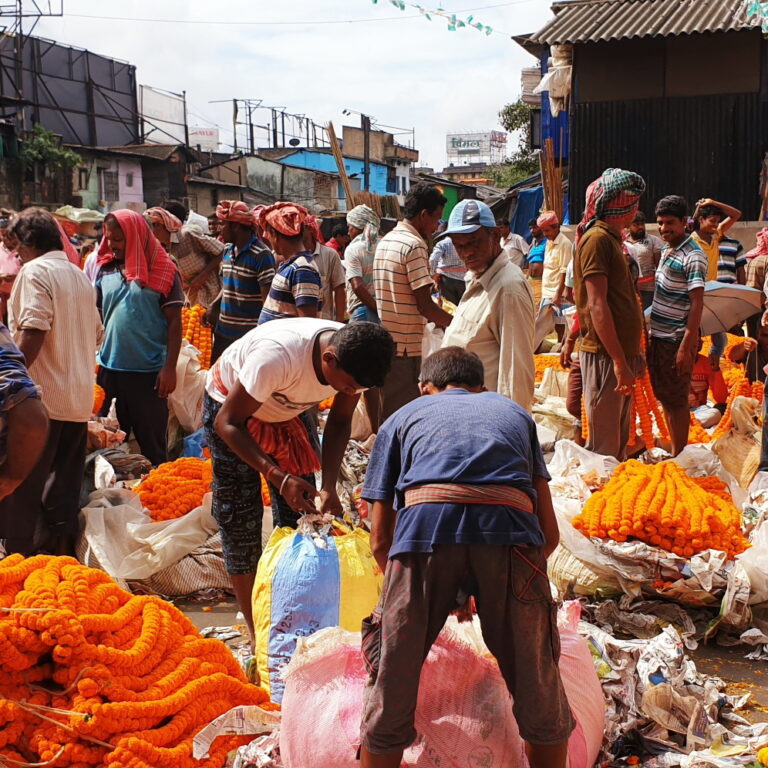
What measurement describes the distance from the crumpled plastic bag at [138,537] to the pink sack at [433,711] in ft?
6.95

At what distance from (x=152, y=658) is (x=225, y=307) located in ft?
12.5

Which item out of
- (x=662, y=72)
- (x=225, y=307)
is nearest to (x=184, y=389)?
(x=225, y=307)

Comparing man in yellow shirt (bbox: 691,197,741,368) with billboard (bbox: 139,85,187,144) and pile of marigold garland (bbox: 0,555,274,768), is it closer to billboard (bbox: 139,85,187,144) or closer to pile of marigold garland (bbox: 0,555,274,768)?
pile of marigold garland (bbox: 0,555,274,768)

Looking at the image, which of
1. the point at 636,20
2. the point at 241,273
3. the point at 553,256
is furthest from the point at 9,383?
the point at 636,20

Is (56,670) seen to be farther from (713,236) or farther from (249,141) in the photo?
(249,141)

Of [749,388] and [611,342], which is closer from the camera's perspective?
[611,342]

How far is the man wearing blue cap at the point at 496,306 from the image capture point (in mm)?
4414

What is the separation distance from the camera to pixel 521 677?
246 cm

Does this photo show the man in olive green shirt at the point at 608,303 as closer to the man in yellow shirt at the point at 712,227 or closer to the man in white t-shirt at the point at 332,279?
the man in white t-shirt at the point at 332,279

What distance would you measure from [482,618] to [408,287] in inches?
141

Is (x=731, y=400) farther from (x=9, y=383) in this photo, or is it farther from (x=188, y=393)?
(x=9, y=383)

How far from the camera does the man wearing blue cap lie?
14.5ft

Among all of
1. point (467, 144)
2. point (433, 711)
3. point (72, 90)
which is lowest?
point (433, 711)

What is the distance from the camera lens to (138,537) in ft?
16.1
